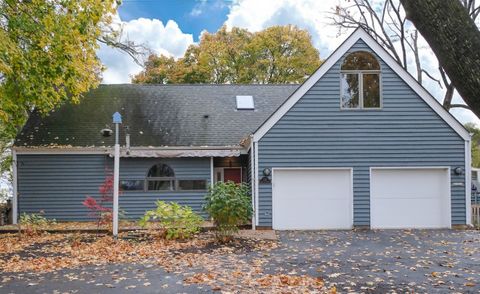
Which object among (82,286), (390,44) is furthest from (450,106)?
(82,286)

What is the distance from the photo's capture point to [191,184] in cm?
1538

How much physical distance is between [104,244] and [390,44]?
20.2 metres

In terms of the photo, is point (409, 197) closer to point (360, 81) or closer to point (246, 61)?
point (360, 81)

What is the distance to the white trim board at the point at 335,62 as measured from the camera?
1320cm

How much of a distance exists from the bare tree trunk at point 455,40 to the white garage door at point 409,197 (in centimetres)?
1131

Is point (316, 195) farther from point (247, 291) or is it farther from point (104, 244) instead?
point (247, 291)

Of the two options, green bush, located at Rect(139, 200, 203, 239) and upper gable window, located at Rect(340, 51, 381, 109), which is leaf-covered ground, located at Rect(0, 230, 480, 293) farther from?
upper gable window, located at Rect(340, 51, 381, 109)

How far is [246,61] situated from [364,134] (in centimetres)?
1946

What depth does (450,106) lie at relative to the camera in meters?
23.5

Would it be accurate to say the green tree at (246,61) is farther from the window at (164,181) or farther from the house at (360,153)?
the house at (360,153)

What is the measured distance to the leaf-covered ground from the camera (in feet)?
21.5

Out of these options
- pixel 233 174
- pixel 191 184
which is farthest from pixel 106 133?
pixel 233 174

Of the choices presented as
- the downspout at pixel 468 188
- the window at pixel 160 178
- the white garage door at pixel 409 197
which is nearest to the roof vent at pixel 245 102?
the window at pixel 160 178

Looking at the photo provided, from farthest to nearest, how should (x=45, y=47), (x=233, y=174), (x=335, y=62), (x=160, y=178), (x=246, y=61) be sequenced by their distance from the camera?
(x=246, y=61) < (x=233, y=174) < (x=160, y=178) < (x=335, y=62) < (x=45, y=47)
